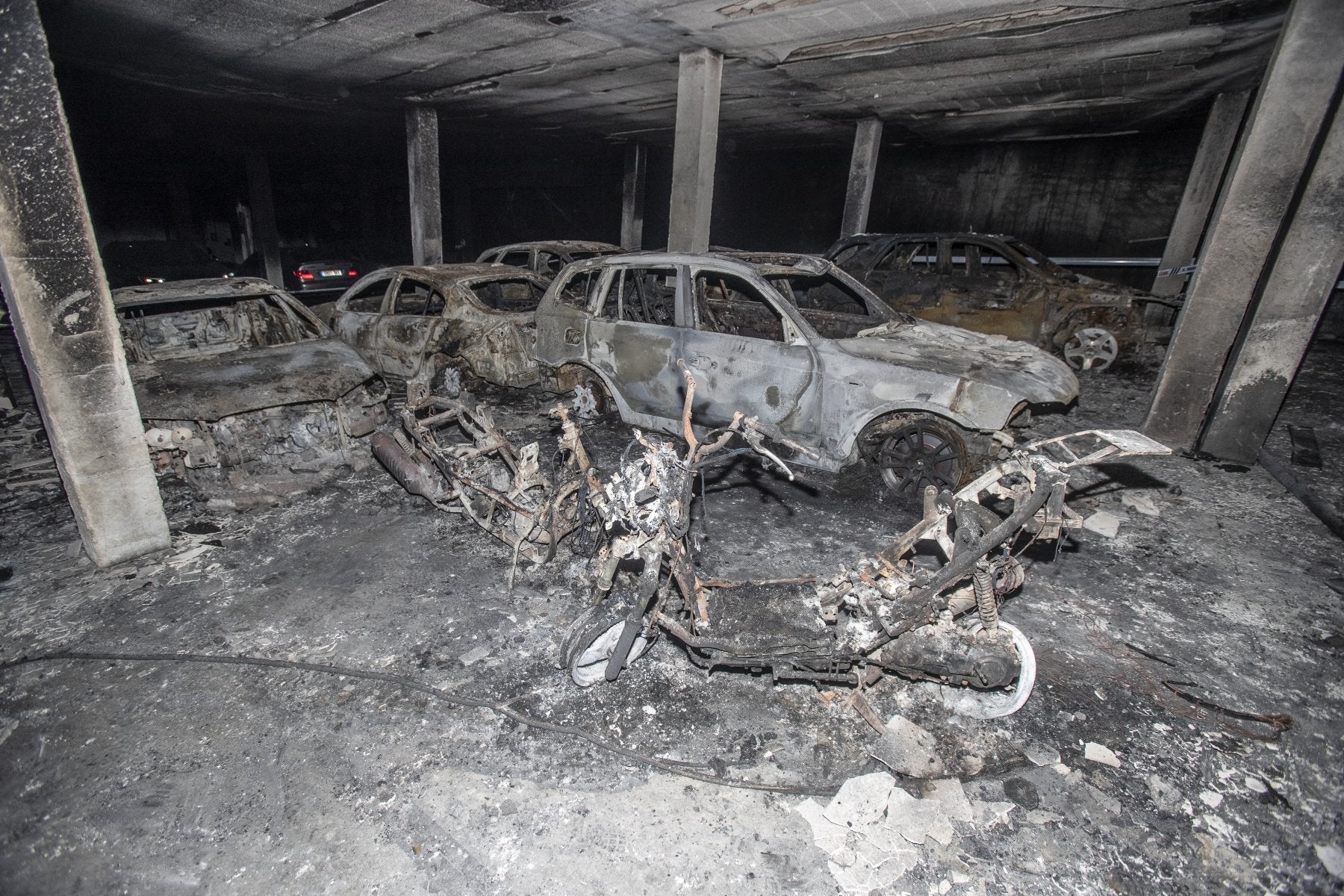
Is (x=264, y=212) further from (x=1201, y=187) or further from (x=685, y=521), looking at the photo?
(x=1201, y=187)

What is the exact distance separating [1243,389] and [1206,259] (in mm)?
1241

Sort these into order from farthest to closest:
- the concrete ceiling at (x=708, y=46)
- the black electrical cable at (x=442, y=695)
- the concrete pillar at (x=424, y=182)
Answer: the concrete pillar at (x=424, y=182), the concrete ceiling at (x=708, y=46), the black electrical cable at (x=442, y=695)

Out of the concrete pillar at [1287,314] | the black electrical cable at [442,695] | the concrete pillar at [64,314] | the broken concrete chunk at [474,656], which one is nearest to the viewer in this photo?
the black electrical cable at [442,695]

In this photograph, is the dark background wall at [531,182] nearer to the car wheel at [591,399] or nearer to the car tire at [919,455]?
the car wheel at [591,399]

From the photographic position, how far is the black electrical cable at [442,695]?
2551 mm

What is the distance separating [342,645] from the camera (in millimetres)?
3291

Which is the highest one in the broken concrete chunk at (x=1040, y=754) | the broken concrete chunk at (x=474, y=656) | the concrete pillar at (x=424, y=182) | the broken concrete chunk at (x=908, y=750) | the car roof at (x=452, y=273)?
the concrete pillar at (x=424, y=182)

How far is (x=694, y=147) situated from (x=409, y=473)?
18.3ft

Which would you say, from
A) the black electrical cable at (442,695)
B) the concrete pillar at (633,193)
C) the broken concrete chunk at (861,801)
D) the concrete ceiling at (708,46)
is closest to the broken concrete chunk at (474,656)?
the black electrical cable at (442,695)

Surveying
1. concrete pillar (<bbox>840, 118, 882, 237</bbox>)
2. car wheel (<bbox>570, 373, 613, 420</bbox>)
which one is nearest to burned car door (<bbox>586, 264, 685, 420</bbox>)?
car wheel (<bbox>570, 373, 613, 420</bbox>)

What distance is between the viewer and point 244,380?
4555 millimetres

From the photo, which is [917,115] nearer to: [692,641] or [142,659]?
[692,641]

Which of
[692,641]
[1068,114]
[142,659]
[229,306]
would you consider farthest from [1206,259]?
[229,306]

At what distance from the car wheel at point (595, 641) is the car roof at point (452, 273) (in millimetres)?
4808
